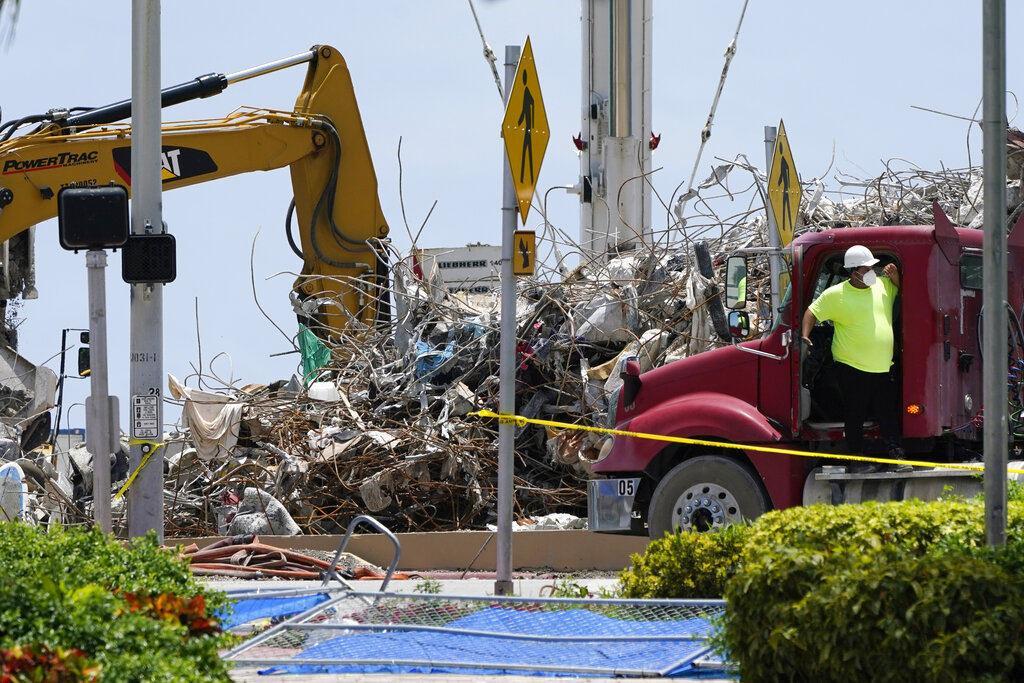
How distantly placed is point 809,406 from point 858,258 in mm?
1257

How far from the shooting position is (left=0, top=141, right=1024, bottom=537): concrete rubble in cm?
1602

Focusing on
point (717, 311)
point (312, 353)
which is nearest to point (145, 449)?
point (717, 311)

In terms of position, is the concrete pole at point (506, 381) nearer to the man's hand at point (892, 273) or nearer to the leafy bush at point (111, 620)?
the man's hand at point (892, 273)

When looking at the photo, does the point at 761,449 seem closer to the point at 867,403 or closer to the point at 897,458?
the point at 867,403

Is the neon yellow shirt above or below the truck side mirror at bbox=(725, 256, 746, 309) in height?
below

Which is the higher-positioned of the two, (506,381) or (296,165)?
(296,165)

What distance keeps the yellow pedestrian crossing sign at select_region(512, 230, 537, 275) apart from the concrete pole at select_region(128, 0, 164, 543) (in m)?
3.10

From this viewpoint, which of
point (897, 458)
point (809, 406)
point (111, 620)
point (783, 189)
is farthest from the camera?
point (783, 189)

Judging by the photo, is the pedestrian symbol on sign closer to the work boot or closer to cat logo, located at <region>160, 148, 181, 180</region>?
the work boot

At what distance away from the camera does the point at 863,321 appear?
34.6 ft

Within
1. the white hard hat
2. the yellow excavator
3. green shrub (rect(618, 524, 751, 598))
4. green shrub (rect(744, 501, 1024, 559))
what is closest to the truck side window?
the white hard hat

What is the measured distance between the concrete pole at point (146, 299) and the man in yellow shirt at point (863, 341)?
4955mm

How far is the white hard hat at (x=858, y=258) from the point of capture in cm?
1044

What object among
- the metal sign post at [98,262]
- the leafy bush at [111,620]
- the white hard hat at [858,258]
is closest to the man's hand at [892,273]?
the white hard hat at [858,258]
